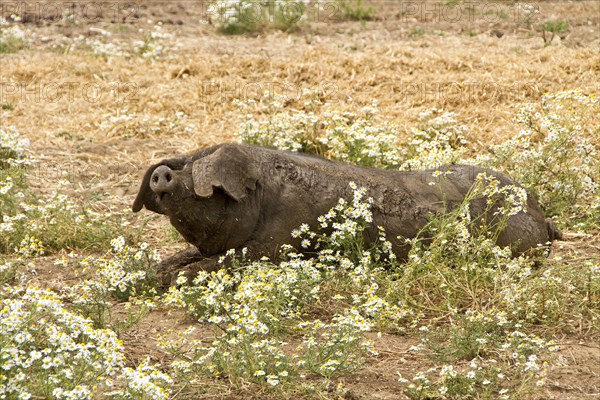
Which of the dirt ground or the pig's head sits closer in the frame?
the pig's head

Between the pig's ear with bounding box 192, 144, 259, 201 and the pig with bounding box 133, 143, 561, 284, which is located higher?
the pig's ear with bounding box 192, 144, 259, 201

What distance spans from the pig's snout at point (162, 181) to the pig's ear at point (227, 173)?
150 mm

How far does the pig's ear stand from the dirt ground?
1.43m

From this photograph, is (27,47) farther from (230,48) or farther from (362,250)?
(362,250)

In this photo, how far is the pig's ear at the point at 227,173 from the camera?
6.23 metres

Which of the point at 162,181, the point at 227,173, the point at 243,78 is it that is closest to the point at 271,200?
the point at 227,173

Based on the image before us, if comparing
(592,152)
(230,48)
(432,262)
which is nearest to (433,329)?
(432,262)

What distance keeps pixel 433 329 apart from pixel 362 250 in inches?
37.3

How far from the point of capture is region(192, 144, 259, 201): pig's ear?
6.23 m

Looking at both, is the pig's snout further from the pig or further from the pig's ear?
the pig's ear

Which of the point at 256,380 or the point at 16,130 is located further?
the point at 16,130

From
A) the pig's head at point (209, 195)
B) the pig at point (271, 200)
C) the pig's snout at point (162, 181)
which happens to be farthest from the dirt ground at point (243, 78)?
the pig's snout at point (162, 181)

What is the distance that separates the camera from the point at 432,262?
628 cm

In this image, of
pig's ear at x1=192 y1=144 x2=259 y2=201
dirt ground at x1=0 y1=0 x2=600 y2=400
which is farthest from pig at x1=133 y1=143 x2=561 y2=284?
dirt ground at x1=0 y1=0 x2=600 y2=400
